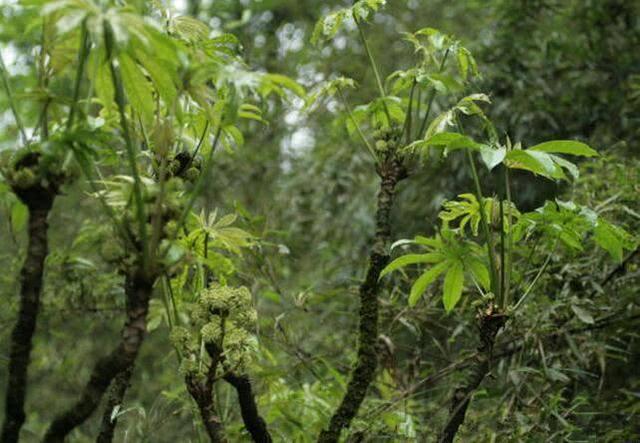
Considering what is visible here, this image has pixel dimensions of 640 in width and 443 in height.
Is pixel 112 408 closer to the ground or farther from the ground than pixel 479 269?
closer to the ground

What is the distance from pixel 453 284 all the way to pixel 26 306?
0.73 m

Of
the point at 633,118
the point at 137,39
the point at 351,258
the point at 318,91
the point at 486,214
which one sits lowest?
the point at 351,258

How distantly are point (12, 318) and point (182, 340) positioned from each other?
1142mm

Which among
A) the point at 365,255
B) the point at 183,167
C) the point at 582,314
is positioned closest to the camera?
the point at 183,167

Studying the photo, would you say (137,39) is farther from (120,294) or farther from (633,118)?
(633,118)

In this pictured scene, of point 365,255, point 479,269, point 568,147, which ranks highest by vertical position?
point 568,147

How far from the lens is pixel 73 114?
0.90 m

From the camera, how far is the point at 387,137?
128 centimetres

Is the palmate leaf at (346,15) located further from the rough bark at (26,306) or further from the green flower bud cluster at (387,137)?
the rough bark at (26,306)

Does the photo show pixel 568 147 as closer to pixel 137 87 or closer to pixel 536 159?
pixel 536 159

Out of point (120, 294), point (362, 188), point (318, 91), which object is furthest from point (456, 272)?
point (362, 188)

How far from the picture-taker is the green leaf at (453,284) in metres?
1.29

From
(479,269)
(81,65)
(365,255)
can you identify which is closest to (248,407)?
(479,269)

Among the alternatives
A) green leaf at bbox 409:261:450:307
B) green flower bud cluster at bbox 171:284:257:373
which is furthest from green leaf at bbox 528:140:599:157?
green flower bud cluster at bbox 171:284:257:373
